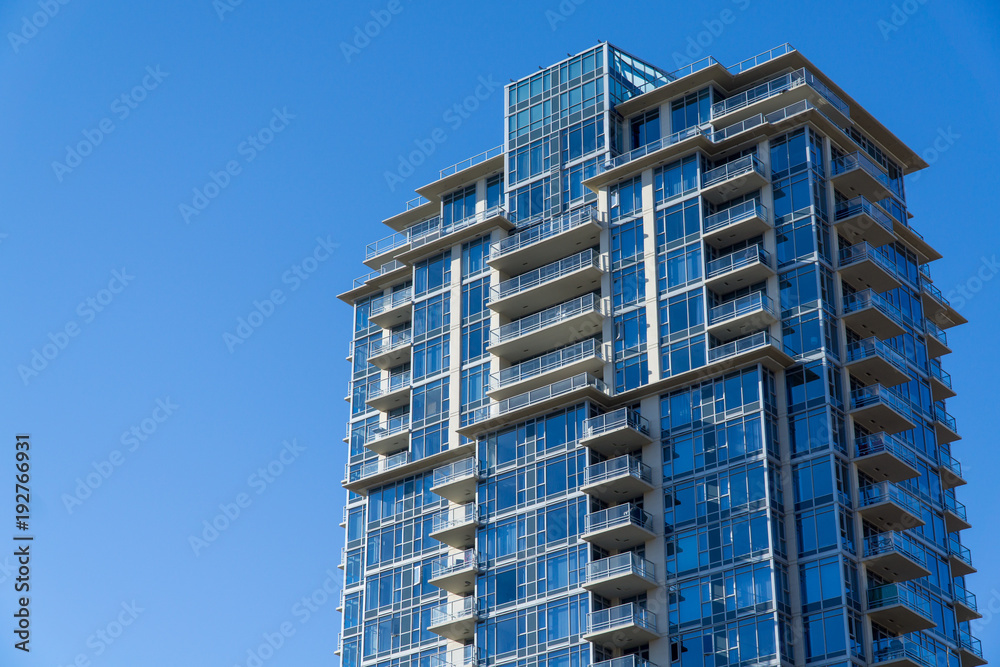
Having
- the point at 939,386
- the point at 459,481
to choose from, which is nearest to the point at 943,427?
the point at 939,386

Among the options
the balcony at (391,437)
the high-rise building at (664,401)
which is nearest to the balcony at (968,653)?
the high-rise building at (664,401)

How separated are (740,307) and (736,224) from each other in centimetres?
460

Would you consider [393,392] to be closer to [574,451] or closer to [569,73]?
[574,451]

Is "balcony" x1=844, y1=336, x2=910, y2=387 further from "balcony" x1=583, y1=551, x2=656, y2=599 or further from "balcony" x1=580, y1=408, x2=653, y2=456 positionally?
"balcony" x1=583, y1=551, x2=656, y2=599

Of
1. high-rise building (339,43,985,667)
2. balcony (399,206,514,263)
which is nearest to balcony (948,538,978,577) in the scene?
high-rise building (339,43,985,667)

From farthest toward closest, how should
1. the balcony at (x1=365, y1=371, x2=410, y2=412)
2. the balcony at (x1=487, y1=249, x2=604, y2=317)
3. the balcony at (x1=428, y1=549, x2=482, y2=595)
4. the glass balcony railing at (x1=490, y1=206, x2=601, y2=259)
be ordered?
the balcony at (x1=365, y1=371, x2=410, y2=412) → the glass balcony railing at (x1=490, y1=206, x2=601, y2=259) → the balcony at (x1=487, y1=249, x2=604, y2=317) → the balcony at (x1=428, y1=549, x2=482, y2=595)

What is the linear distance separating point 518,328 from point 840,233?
18.8m

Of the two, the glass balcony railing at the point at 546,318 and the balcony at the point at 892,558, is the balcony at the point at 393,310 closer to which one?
the glass balcony railing at the point at 546,318

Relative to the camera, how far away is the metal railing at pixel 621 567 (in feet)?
267

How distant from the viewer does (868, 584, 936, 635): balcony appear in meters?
78.1

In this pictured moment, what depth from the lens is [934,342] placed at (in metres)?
92.9

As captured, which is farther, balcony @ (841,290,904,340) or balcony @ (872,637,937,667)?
balcony @ (841,290,904,340)

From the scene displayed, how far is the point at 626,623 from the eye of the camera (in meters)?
80.0

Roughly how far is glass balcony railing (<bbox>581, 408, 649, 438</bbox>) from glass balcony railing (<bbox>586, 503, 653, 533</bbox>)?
14.0 feet
